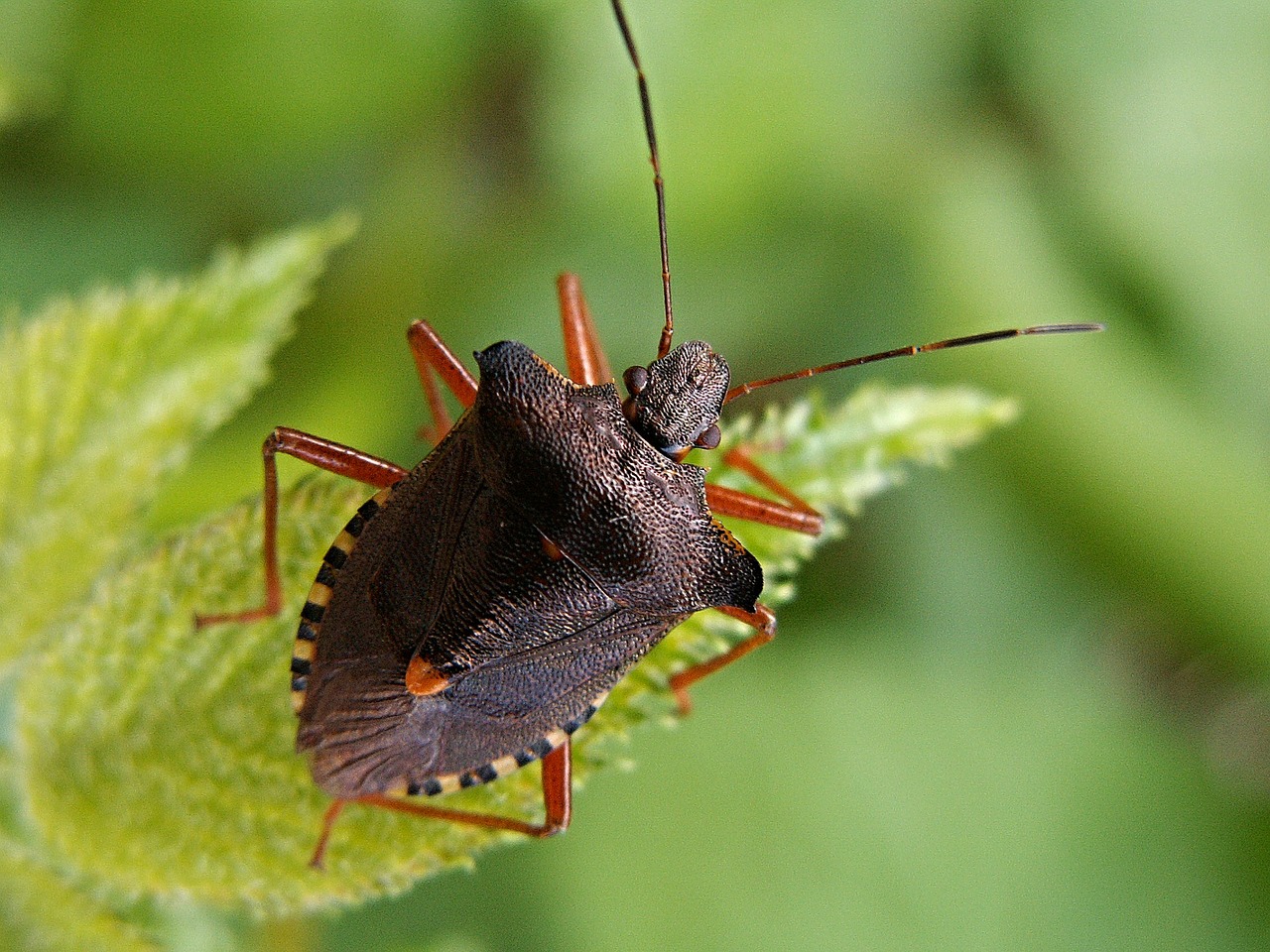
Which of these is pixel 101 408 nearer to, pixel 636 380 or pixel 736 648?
pixel 636 380

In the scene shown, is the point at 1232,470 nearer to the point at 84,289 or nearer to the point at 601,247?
the point at 601,247

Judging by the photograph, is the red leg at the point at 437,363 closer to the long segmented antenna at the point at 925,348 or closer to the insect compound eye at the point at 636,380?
the insect compound eye at the point at 636,380

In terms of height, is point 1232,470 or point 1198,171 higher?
point 1198,171

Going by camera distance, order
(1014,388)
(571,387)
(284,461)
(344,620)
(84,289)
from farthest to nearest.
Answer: (1014,388)
(84,289)
(284,461)
(571,387)
(344,620)

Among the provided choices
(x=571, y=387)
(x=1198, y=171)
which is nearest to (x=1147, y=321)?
(x=1198, y=171)

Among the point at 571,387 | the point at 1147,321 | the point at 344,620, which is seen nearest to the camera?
the point at 344,620

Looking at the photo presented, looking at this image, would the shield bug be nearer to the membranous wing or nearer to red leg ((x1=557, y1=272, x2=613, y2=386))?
the membranous wing

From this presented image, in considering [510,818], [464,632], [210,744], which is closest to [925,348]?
[464,632]
